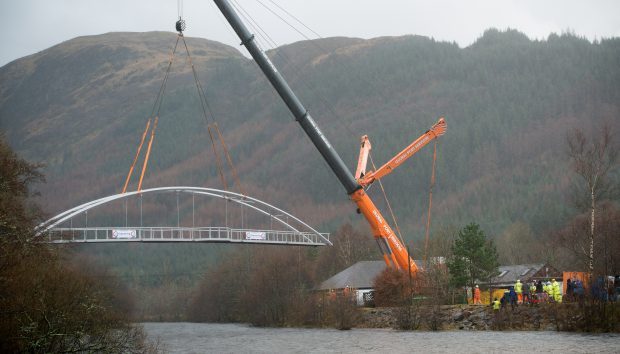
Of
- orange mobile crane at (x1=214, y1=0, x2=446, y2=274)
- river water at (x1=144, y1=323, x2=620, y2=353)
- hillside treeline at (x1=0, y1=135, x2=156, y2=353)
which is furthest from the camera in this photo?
orange mobile crane at (x1=214, y1=0, x2=446, y2=274)

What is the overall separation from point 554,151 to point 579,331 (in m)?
163

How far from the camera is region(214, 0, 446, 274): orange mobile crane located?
53969mm

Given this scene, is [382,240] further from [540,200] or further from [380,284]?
[540,200]

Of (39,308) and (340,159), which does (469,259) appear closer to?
(340,159)

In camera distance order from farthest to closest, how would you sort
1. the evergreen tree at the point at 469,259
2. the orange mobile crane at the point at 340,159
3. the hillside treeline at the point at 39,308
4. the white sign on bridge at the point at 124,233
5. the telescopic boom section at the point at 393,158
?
the white sign on bridge at the point at 124,233 < the evergreen tree at the point at 469,259 < the telescopic boom section at the point at 393,158 < the orange mobile crane at the point at 340,159 < the hillside treeline at the point at 39,308

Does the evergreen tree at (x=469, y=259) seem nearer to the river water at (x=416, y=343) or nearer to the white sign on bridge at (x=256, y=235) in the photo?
the river water at (x=416, y=343)

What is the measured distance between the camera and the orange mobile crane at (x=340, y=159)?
2125 inches

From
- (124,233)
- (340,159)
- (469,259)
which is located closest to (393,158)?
(340,159)

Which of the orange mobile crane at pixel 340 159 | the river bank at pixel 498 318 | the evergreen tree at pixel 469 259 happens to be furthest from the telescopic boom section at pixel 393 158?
the river bank at pixel 498 318

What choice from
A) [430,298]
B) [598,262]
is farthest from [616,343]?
[598,262]

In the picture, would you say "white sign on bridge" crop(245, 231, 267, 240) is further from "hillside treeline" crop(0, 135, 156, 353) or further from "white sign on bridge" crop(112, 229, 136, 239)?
"hillside treeline" crop(0, 135, 156, 353)

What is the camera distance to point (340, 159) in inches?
2202

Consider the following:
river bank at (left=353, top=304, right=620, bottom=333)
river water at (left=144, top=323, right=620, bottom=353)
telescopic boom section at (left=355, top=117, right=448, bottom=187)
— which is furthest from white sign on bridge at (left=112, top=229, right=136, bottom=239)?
telescopic boom section at (left=355, top=117, right=448, bottom=187)

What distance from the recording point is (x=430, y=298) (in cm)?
5828
